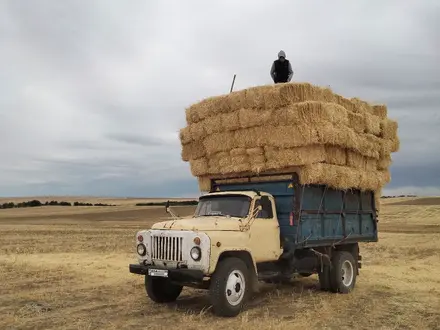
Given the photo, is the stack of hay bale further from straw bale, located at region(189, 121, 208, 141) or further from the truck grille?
the truck grille

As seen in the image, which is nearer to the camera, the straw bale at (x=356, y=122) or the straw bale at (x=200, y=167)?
the straw bale at (x=356, y=122)

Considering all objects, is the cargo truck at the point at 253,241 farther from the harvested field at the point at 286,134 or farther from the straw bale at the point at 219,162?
the harvested field at the point at 286,134

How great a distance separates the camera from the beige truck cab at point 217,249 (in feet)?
27.9

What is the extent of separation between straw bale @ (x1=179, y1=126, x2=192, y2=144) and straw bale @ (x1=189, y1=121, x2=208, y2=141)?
6.2 inches

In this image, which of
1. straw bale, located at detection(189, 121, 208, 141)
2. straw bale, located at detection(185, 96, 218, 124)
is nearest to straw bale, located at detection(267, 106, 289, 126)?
straw bale, located at detection(185, 96, 218, 124)

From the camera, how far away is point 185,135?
42.3 feet

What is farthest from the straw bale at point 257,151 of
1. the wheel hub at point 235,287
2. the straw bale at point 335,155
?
the wheel hub at point 235,287

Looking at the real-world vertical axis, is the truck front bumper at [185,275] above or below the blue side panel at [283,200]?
below

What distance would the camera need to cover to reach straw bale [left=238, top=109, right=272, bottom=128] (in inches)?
433

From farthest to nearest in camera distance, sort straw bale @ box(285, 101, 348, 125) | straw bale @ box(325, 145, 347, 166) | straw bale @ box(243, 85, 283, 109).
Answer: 1. straw bale @ box(325, 145, 347, 166)
2. straw bale @ box(243, 85, 283, 109)
3. straw bale @ box(285, 101, 348, 125)

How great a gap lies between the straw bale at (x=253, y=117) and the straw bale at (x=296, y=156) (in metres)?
0.67

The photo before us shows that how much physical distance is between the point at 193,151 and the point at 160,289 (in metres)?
4.04

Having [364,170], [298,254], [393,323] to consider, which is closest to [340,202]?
[364,170]

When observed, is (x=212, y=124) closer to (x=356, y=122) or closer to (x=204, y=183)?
(x=204, y=183)
